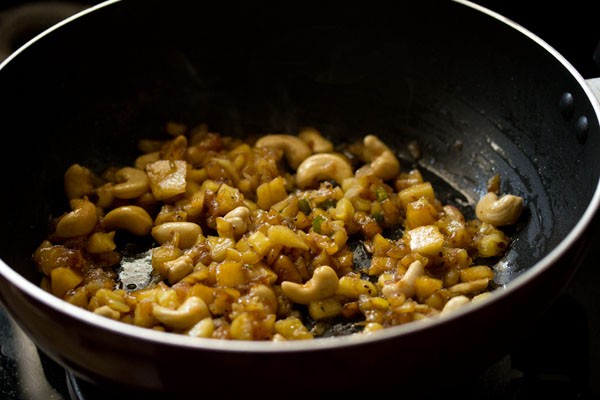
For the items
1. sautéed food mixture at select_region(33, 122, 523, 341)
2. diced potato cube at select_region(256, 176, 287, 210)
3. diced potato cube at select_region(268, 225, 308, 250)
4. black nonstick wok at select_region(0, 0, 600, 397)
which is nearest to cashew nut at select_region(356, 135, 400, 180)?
sautéed food mixture at select_region(33, 122, 523, 341)

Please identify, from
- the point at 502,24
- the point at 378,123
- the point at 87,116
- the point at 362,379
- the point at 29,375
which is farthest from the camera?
the point at 378,123

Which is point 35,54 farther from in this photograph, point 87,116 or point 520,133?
point 520,133

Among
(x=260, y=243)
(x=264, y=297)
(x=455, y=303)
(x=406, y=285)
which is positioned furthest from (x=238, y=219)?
(x=455, y=303)

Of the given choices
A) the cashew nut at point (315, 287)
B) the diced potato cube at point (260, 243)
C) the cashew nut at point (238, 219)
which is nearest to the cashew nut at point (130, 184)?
the cashew nut at point (238, 219)

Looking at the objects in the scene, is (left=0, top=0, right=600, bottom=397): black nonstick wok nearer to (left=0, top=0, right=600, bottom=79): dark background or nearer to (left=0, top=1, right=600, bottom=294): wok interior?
(left=0, top=1, right=600, bottom=294): wok interior

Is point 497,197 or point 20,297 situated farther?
point 497,197

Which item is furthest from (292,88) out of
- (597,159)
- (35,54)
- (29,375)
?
(29,375)

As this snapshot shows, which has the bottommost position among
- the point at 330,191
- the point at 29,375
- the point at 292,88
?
the point at 29,375
